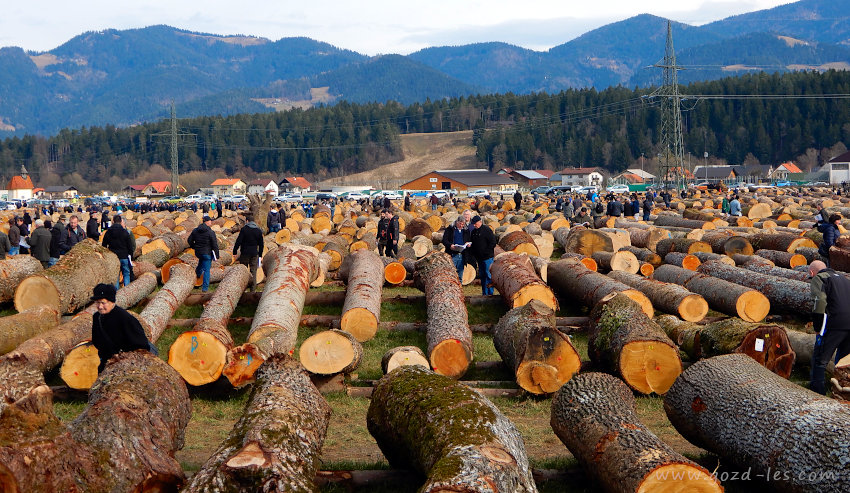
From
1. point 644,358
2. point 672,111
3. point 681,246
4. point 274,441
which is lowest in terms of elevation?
point 644,358

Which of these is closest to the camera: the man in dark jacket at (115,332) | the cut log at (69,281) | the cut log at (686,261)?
the man in dark jacket at (115,332)

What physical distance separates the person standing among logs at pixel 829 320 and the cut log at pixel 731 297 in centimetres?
346

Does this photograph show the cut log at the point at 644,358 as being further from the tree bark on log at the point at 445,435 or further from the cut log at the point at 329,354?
the cut log at the point at 329,354

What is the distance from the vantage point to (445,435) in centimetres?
534

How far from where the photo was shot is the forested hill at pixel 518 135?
122875mm

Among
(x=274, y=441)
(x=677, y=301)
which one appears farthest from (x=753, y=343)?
(x=274, y=441)

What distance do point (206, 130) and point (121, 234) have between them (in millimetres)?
139144

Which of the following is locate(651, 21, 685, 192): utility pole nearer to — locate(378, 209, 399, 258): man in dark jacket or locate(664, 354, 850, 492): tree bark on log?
locate(378, 209, 399, 258): man in dark jacket

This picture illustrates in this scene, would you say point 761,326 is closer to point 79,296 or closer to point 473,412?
point 473,412

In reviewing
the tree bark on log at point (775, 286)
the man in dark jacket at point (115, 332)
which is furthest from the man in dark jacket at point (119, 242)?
the tree bark on log at point (775, 286)

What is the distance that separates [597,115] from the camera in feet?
452

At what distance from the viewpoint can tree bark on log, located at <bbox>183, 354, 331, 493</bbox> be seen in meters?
4.74

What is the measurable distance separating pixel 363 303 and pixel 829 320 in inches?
237

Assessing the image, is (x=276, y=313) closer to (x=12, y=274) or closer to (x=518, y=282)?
(x=518, y=282)
